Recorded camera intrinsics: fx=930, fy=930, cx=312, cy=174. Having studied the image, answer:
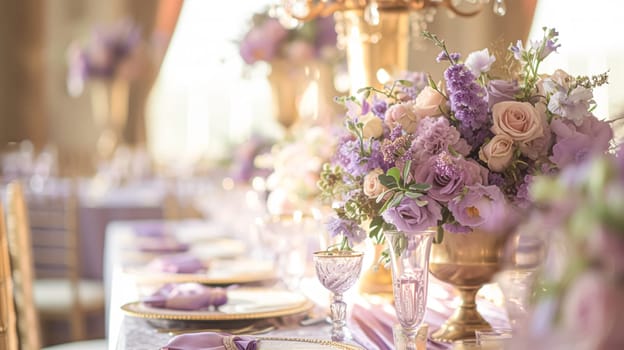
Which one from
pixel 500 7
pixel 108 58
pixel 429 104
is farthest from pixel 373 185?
pixel 108 58

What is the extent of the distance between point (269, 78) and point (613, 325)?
3020mm

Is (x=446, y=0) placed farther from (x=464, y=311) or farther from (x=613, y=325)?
(x=613, y=325)

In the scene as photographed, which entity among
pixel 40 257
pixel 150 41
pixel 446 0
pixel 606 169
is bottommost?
pixel 40 257

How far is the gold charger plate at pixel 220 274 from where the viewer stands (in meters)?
2.22

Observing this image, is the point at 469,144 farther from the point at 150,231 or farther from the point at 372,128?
the point at 150,231

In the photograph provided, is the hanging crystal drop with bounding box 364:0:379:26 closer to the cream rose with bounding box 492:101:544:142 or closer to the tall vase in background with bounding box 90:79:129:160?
the cream rose with bounding box 492:101:544:142

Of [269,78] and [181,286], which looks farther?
[269,78]

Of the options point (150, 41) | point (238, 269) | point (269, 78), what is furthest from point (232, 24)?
point (238, 269)

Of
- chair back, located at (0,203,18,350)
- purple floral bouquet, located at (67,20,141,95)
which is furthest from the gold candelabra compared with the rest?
Answer: purple floral bouquet, located at (67,20,141,95)

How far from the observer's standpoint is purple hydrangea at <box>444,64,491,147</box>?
1.41 meters

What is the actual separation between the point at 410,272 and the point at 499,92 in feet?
1.10

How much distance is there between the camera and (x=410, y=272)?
1.31 m

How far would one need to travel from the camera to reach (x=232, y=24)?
30.0 feet

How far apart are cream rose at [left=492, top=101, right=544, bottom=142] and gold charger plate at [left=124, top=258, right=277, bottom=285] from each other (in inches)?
38.8
